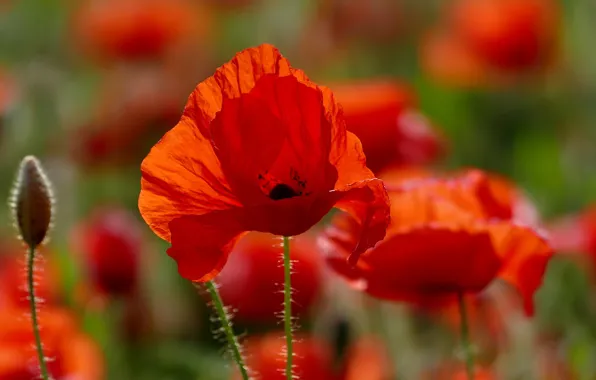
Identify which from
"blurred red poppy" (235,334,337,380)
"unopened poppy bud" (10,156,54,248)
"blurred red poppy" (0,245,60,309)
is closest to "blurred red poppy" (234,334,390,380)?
"blurred red poppy" (235,334,337,380)

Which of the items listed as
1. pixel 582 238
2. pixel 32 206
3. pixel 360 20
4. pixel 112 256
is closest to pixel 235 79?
pixel 32 206

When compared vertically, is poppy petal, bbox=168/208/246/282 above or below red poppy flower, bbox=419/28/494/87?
below

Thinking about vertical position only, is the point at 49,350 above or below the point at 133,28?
below

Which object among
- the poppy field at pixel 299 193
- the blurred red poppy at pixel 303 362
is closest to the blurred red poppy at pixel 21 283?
the poppy field at pixel 299 193

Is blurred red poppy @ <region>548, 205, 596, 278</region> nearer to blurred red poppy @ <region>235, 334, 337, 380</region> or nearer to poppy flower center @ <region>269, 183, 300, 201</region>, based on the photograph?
blurred red poppy @ <region>235, 334, 337, 380</region>

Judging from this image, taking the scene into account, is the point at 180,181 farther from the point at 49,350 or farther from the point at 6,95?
the point at 6,95

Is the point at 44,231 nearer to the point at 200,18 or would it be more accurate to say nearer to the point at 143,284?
the point at 143,284
